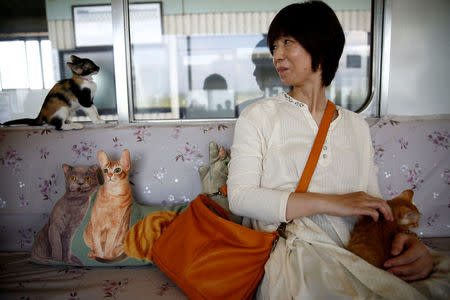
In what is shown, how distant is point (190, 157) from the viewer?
152cm

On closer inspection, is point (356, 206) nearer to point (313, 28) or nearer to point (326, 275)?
point (326, 275)

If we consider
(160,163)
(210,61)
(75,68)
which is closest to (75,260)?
(160,163)

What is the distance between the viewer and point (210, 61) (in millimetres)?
2566

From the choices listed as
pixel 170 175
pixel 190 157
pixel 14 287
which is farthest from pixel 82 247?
pixel 190 157

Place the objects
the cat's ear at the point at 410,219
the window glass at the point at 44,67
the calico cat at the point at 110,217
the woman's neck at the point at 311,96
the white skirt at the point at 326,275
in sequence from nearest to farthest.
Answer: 1. the white skirt at the point at 326,275
2. the cat's ear at the point at 410,219
3. the woman's neck at the point at 311,96
4. the calico cat at the point at 110,217
5. the window glass at the point at 44,67

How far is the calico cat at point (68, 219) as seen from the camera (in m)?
1.21

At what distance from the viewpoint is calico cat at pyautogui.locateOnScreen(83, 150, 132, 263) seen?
47.4 inches

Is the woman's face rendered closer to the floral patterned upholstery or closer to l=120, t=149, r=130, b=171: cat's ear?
the floral patterned upholstery

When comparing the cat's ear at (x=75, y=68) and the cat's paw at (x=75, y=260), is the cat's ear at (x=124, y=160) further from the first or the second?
the cat's ear at (x=75, y=68)

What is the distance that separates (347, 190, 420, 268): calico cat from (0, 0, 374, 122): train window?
1.28 metres

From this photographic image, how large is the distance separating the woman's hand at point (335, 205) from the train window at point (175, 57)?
1306 millimetres

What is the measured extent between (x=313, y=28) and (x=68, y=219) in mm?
1219

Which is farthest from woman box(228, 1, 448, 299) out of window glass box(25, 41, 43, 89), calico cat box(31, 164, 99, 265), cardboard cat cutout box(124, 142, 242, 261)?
window glass box(25, 41, 43, 89)

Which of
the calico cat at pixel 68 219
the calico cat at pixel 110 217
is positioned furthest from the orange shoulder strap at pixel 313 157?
Result: the calico cat at pixel 68 219
